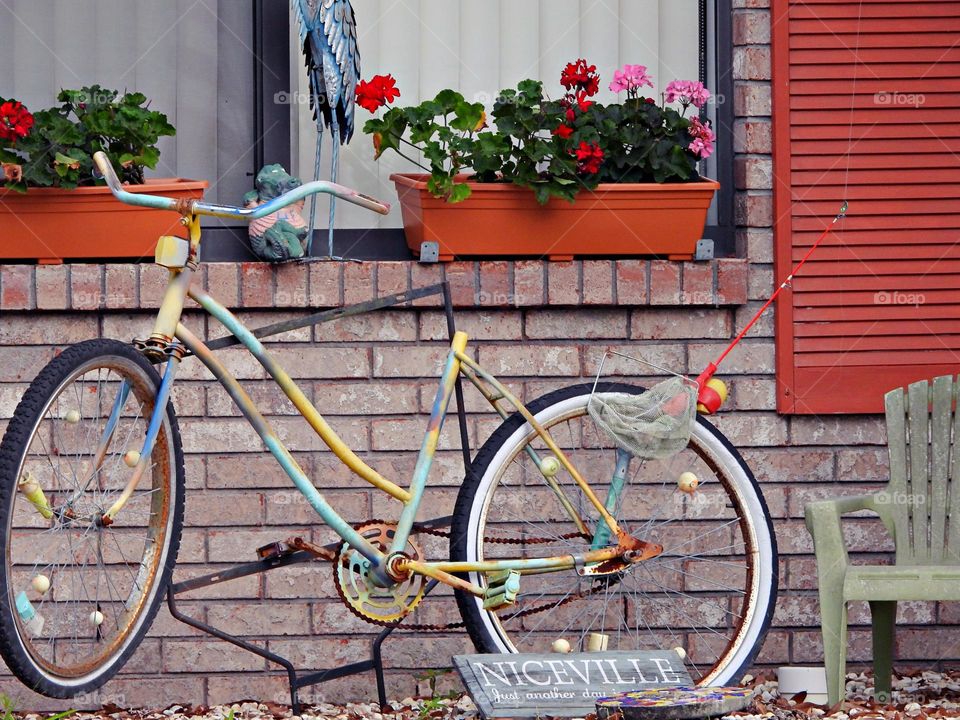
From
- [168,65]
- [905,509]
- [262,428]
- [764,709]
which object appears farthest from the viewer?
[168,65]

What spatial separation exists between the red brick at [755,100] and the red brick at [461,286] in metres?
0.95

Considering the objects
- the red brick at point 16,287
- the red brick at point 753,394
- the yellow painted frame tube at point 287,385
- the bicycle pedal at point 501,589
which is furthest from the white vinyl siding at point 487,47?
the bicycle pedal at point 501,589

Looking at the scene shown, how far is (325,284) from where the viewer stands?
3426 millimetres

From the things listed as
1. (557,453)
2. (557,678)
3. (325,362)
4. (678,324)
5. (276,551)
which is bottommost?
(557,678)

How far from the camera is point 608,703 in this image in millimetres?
2504

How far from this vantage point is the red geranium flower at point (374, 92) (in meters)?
3.41

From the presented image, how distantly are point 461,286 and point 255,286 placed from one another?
58 centimetres

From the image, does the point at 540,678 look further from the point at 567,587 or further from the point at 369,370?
the point at 369,370

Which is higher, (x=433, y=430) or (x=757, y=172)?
(x=757, y=172)

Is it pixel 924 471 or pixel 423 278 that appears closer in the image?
pixel 924 471

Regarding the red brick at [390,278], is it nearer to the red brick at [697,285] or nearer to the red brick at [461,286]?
the red brick at [461,286]

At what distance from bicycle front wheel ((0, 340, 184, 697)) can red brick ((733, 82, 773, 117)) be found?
76.2 inches

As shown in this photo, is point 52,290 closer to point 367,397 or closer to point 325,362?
point 325,362

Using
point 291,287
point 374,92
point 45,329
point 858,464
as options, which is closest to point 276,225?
point 291,287
